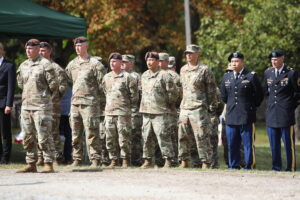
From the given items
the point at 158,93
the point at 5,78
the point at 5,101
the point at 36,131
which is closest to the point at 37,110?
the point at 36,131

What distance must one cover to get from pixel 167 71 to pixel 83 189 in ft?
16.0

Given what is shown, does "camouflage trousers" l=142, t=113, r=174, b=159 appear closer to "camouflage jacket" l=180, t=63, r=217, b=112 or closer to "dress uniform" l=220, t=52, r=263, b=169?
"camouflage jacket" l=180, t=63, r=217, b=112

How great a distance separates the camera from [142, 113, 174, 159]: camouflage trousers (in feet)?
54.5

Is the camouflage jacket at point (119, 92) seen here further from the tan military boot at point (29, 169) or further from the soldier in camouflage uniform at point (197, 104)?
the tan military boot at point (29, 169)

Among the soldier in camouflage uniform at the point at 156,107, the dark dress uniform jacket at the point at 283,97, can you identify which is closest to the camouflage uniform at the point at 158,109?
the soldier in camouflage uniform at the point at 156,107

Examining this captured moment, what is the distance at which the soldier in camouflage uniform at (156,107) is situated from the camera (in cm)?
1669

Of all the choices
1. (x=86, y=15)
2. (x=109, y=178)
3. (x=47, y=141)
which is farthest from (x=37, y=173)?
(x=86, y=15)

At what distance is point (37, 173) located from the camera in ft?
49.3

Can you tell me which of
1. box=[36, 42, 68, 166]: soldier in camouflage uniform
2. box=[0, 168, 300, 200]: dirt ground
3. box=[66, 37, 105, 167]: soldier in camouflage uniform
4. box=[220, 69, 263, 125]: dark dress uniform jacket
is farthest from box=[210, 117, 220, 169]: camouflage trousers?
box=[36, 42, 68, 166]: soldier in camouflage uniform

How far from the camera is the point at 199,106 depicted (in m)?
16.3

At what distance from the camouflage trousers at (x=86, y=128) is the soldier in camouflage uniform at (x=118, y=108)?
0.41 meters

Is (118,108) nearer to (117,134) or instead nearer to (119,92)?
(119,92)

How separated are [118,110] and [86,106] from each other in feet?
2.17

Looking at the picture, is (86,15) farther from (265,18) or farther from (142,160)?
(142,160)
